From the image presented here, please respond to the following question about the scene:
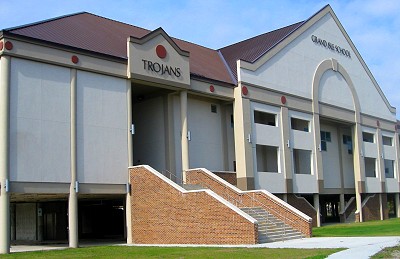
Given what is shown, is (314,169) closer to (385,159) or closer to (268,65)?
(268,65)

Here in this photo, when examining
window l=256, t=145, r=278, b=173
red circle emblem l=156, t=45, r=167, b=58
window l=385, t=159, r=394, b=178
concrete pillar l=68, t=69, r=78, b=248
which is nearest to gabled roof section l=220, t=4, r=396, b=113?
window l=256, t=145, r=278, b=173

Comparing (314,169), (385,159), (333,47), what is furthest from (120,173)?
(385,159)

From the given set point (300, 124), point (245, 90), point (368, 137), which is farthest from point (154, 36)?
point (368, 137)

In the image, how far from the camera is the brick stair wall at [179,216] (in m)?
24.3

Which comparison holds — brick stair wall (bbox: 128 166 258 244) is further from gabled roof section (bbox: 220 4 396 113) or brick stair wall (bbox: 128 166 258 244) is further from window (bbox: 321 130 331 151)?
window (bbox: 321 130 331 151)

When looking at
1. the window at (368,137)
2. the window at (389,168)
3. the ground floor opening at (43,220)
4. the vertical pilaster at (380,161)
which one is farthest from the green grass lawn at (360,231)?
the window at (389,168)

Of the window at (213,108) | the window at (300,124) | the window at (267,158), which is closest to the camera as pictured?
the window at (213,108)

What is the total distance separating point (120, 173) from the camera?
95.3 ft

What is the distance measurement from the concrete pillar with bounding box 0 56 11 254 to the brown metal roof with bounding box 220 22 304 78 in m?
17.3

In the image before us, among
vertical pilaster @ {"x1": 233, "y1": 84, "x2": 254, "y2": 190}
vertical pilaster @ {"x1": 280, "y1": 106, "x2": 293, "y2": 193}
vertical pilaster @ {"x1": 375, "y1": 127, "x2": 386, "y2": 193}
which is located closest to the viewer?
vertical pilaster @ {"x1": 233, "y1": 84, "x2": 254, "y2": 190}

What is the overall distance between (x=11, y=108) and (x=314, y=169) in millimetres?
24954

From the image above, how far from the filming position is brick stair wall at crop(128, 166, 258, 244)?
24344 mm

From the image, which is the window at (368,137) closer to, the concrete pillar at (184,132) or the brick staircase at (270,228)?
the concrete pillar at (184,132)

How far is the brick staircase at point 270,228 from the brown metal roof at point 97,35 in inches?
397
